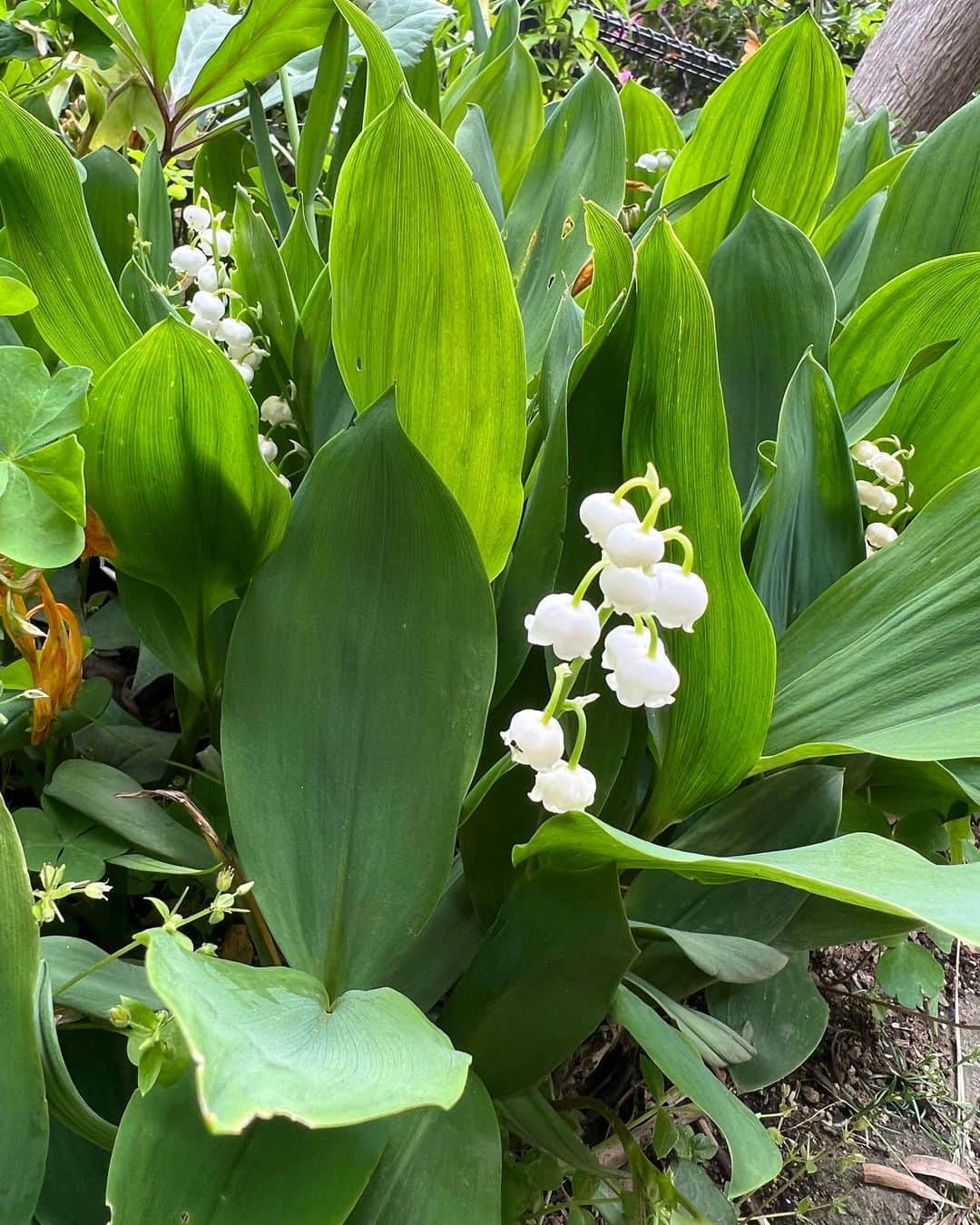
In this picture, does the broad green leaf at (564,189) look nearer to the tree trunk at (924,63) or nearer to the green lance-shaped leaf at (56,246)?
the green lance-shaped leaf at (56,246)

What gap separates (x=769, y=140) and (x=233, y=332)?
0.44 m

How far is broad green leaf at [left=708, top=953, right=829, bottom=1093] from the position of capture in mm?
492

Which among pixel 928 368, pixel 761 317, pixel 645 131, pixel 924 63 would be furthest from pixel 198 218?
pixel 924 63

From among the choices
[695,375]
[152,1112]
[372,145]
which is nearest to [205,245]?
[372,145]

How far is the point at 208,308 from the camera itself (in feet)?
1.60

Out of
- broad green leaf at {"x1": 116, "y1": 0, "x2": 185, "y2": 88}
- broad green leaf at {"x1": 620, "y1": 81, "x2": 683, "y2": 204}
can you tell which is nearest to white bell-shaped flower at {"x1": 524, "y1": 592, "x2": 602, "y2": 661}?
broad green leaf at {"x1": 116, "y1": 0, "x2": 185, "y2": 88}

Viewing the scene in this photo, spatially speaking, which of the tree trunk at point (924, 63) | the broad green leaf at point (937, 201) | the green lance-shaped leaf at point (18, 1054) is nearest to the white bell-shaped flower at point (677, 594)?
the green lance-shaped leaf at point (18, 1054)

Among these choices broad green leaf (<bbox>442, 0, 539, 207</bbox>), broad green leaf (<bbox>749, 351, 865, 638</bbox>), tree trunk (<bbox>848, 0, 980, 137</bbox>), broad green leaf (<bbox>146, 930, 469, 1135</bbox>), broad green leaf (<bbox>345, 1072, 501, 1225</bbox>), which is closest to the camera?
broad green leaf (<bbox>146, 930, 469, 1135</bbox>)

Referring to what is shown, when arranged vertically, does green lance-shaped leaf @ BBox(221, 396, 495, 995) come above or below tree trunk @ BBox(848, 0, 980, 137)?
below

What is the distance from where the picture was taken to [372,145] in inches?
14.8

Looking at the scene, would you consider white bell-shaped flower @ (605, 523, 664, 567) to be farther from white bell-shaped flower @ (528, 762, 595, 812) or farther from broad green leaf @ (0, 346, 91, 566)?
broad green leaf @ (0, 346, 91, 566)

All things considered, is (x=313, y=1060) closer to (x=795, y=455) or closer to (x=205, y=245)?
(x=795, y=455)

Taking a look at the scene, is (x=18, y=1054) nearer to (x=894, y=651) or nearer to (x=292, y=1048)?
(x=292, y=1048)

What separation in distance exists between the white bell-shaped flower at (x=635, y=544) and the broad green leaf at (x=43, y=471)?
9.3 inches
